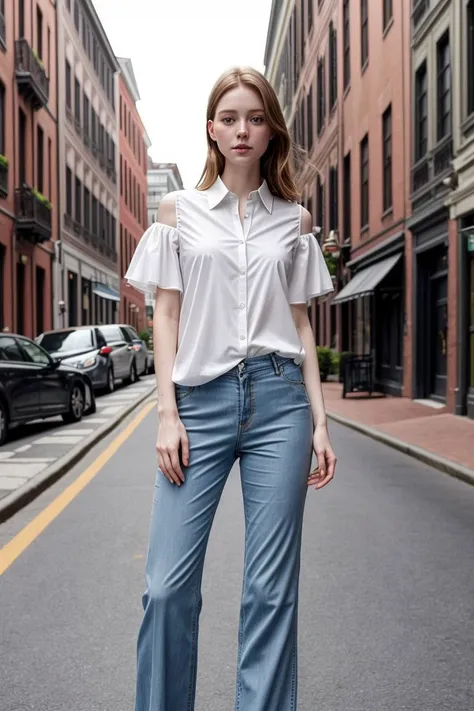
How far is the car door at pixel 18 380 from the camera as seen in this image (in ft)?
37.8

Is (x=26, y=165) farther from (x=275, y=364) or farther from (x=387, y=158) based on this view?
(x=275, y=364)

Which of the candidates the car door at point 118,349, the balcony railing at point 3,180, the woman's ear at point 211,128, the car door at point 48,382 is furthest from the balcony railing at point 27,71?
the woman's ear at point 211,128

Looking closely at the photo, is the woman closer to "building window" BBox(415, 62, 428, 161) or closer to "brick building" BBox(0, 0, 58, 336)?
"building window" BBox(415, 62, 428, 161)

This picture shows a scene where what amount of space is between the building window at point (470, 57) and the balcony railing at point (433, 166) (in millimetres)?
1128

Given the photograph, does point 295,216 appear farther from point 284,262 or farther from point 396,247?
point 396,247

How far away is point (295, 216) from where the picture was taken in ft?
8.68

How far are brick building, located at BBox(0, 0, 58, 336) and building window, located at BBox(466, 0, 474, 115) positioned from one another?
1287 cm

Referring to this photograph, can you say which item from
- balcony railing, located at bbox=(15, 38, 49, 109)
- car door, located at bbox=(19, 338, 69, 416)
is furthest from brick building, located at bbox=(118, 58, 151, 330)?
car door, located at bbox=(19, 338, 69, 416)

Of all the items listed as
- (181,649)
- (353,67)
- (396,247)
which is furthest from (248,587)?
(353,67)

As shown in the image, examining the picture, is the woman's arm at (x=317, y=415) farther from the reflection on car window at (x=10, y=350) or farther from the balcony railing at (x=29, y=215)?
the balcony railing at (x=29, y=215)

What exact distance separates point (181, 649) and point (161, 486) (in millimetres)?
418

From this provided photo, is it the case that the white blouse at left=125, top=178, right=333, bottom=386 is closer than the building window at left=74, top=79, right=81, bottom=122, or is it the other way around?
the white blouse at left=125, top=178, right=333, bottom=386

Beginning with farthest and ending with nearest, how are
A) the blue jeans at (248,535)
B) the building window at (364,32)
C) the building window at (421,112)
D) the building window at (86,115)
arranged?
the building window at (86,115) < the building window at (364,32) < the building window at (421,112) < the blue jeans at (248,535)

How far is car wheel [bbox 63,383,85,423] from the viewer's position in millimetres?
14188
